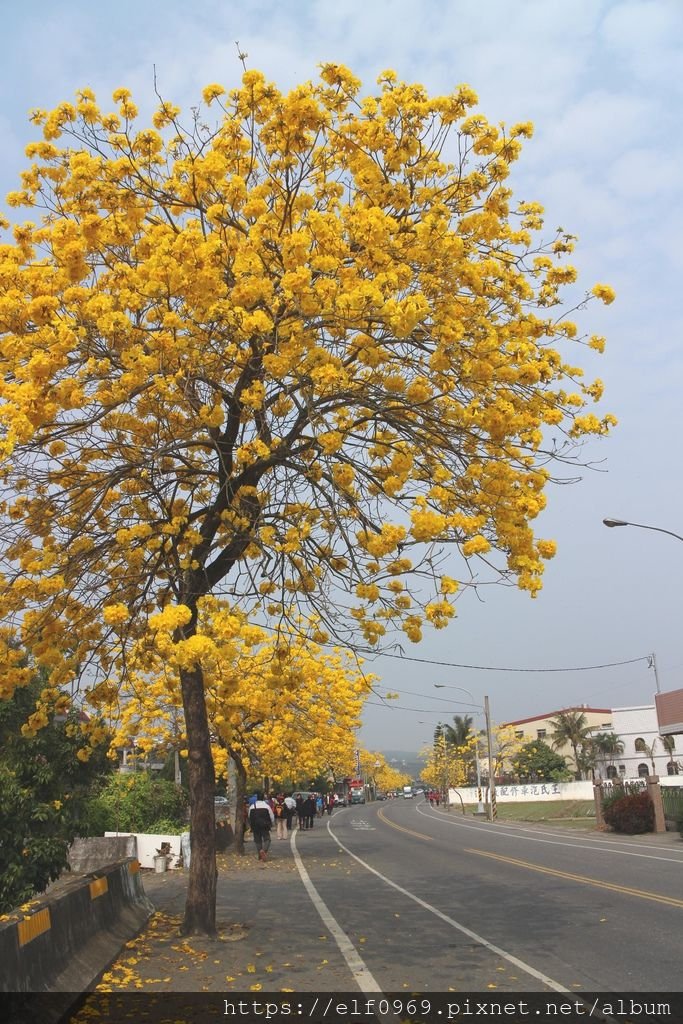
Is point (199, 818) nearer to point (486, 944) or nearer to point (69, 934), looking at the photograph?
point (69, 934)

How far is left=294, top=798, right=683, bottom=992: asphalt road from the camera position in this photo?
842cm

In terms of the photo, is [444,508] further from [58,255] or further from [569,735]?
[569,735]

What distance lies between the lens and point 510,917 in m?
12.2

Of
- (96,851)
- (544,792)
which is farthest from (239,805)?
(544,792)

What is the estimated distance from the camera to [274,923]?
12.3 m

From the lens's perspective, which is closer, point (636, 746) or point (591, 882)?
point (591, 882)

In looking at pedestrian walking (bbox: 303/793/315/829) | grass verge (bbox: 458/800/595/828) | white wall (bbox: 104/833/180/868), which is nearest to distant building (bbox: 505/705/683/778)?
grass verge (bbox: 458/800/595/828)

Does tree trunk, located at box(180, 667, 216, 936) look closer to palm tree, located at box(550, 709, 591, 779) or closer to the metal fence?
the metal fence

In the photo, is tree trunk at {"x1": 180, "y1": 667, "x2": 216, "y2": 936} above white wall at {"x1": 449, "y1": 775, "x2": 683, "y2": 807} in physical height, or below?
above

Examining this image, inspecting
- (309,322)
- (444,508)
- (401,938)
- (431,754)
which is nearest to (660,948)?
(401,938)

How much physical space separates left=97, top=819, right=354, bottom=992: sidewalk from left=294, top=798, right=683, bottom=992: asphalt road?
13.4 inches

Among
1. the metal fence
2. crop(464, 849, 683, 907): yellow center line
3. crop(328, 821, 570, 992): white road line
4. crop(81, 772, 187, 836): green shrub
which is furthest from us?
the metal fence

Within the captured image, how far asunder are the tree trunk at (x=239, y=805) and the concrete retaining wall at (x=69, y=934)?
51.7 feet

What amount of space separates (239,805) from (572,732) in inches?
2823
